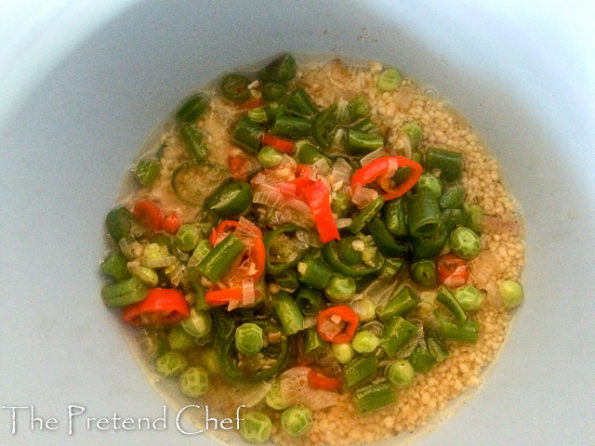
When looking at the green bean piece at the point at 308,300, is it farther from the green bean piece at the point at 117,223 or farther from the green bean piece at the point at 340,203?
the green bean piece at the point at 117,223

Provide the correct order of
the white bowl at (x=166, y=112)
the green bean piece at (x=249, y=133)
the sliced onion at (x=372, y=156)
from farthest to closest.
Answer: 1. the green bean piece at (x=249, y=133)
2. the sliced onion at (x=372, y=156)
3. the white bowl at (x=166, y=112)

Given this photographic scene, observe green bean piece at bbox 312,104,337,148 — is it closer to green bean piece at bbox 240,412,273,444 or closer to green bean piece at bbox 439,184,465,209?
green bean piece at bbox 439,184,465,209

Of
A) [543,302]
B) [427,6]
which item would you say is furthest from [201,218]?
[543,302]

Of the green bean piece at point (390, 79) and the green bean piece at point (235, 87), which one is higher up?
the green bean piece at point (390, 79)

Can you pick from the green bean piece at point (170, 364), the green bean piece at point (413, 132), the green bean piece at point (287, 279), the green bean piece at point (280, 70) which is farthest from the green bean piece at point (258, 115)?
the green bean piece at point (170, 364)

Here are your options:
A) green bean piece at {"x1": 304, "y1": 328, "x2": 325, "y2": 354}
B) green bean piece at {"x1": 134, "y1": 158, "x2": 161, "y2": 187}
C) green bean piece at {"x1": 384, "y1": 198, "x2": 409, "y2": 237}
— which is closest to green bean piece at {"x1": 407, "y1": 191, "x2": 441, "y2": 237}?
green bean piece at {"x1": 384, "y1": 198, "x2": 409, "y2": 237}

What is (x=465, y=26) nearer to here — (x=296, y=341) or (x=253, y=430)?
(x=296, y=341)

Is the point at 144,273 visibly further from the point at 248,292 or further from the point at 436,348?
the point at 436,348
